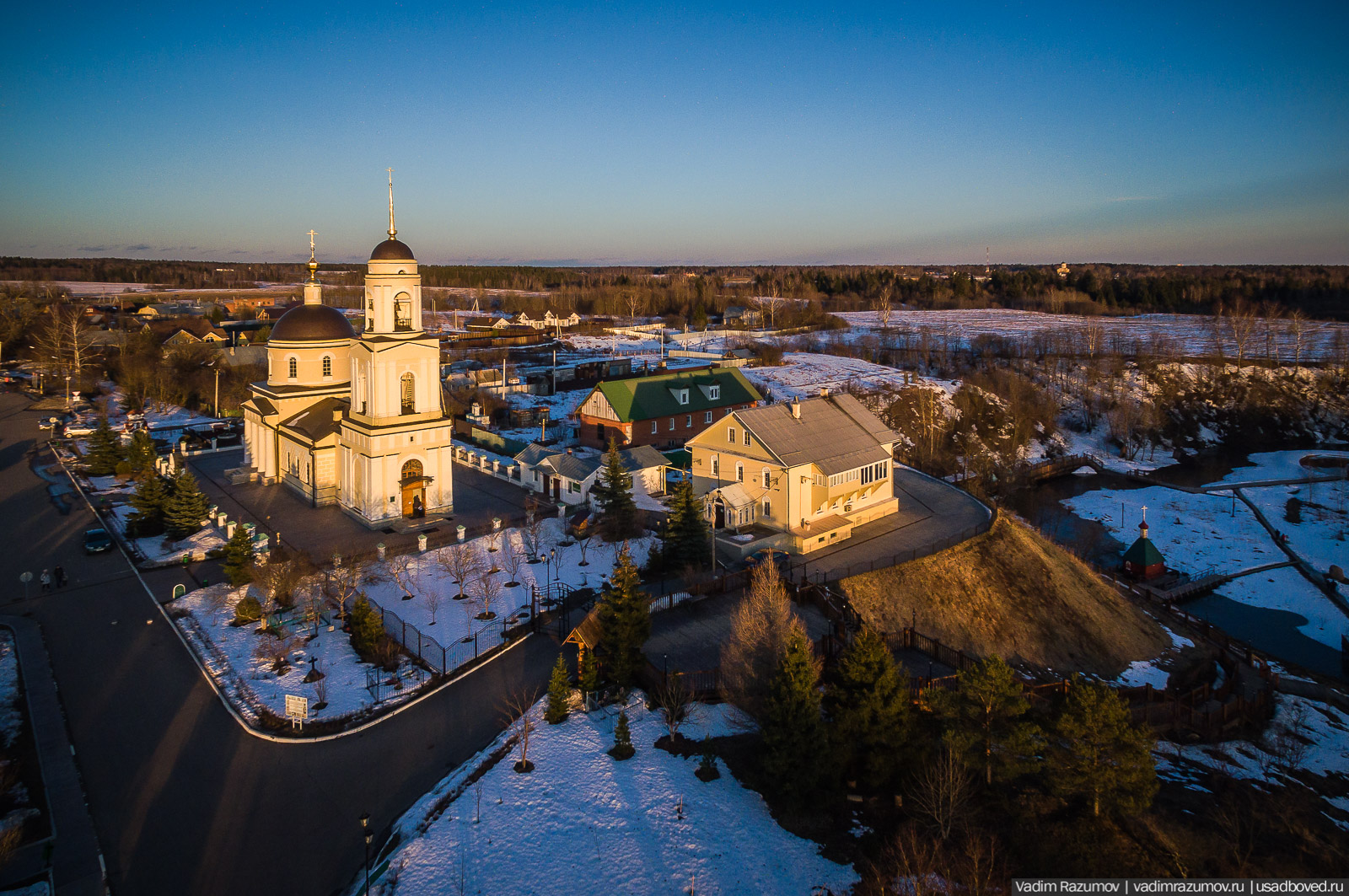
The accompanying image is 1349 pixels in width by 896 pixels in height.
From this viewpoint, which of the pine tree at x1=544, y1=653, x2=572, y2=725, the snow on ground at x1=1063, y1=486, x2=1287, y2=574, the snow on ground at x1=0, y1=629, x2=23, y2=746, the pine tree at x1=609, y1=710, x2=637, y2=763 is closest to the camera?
the pine tree at x1=609, y1=710, x2=637, y2=763

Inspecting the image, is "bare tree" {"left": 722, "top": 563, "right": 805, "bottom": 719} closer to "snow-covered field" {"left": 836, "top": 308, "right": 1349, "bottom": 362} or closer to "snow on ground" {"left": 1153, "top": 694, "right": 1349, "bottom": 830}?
"snow on ground" {"left": 1153, "top": 694, "right": 1349, "bottom": 830}

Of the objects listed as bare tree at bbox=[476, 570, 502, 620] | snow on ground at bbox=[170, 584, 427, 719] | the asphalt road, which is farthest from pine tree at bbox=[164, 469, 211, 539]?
bare tree at bbox=[476, 570, 502, 620]

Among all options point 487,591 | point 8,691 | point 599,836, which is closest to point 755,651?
point 599,836

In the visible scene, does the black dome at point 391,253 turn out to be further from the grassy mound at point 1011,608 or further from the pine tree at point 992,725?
the pine tree at point 992,725

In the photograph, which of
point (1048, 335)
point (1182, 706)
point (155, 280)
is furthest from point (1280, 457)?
point (155, 280)

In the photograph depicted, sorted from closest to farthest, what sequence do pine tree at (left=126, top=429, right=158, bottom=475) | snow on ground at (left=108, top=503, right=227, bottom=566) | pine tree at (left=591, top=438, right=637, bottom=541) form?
snow on ground at (left=108, top=503, right=227, bottom=566)
pine tree at (left=591, top=438, right=637, bottom=541)
pine tree at (left=126, top=429, right=158, bottom=475)

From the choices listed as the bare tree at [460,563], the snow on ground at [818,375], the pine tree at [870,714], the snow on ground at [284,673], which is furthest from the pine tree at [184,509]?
the snow on ground at [818,375]
